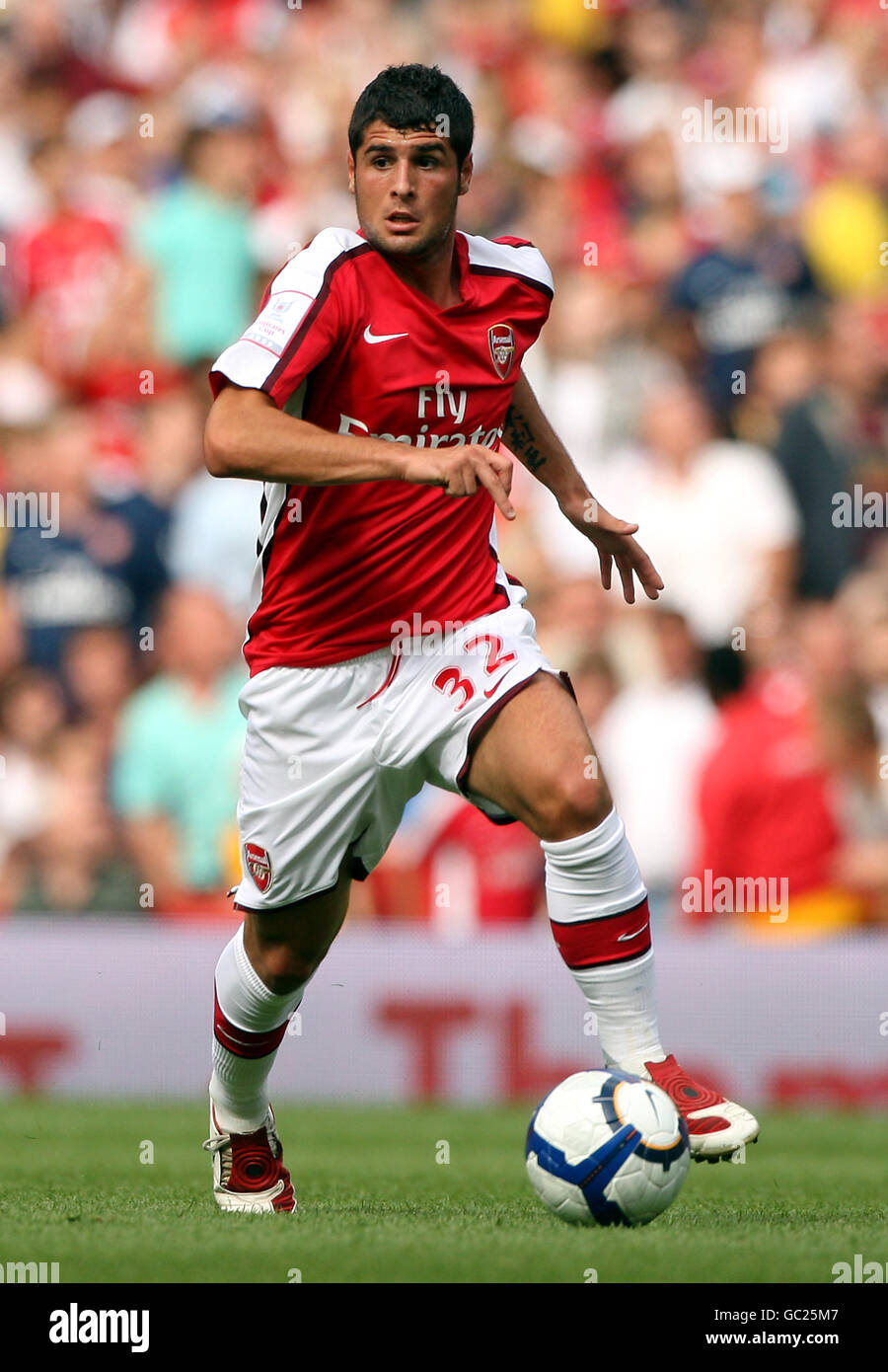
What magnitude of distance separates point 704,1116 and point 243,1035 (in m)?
1.39

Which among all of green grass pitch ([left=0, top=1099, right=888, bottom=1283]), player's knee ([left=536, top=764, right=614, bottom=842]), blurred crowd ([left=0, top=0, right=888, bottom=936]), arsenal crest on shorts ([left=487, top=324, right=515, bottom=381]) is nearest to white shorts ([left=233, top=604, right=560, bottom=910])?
player's knee ([left=536, top=764, right=614, bottom=842])

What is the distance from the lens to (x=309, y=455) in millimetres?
5301

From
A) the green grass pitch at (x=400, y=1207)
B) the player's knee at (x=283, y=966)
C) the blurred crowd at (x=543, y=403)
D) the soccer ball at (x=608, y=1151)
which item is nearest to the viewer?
the green grass pitch at (x=400, y=1207)

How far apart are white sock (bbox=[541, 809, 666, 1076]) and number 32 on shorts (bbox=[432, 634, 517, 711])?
1.58 feet

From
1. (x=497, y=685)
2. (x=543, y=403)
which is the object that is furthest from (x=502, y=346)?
(x=543, y=403)

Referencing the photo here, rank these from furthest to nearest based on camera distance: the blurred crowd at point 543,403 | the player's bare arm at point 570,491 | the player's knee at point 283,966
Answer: the blurred crowd at point 543,403
the player's bare arm at point 570,491
the player's knee at point 283,966

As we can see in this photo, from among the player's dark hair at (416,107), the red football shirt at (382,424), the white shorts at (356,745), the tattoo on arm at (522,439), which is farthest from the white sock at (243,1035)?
the player's dark hair at (416,107)

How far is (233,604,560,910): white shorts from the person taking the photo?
5.82 m

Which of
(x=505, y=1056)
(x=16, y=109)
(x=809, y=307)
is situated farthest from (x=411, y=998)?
(x=16, y=109)

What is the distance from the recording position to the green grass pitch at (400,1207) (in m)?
4.70

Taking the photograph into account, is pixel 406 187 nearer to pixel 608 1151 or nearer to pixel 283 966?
pixel 283 966

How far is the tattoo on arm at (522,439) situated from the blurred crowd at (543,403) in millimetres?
4078

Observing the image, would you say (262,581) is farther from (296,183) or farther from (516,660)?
(296,183)

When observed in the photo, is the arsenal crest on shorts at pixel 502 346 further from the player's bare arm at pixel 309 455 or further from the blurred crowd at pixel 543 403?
the blurred crowd at pixel 543 403
